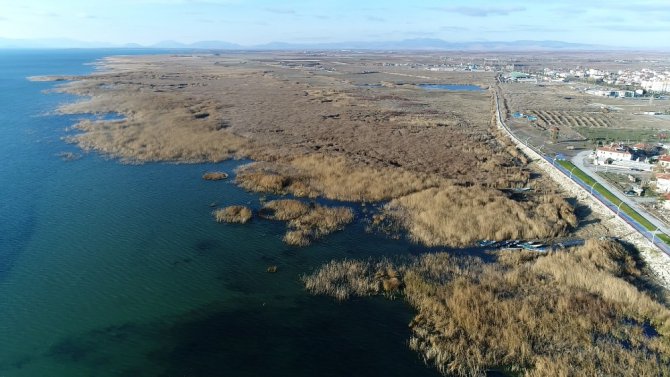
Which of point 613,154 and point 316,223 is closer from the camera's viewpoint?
point 316,223

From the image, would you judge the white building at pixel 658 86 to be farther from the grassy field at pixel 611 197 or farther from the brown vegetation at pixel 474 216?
the brown vegetation at pixel 474 216

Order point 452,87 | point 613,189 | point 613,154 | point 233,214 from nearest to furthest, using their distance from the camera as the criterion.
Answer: point 233,214
point 613,189
point 613,154
point 452,87

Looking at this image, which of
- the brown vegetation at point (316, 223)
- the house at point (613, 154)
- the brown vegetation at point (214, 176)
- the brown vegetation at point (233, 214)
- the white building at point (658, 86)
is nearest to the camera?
the brown vegetation at point (316, 223)

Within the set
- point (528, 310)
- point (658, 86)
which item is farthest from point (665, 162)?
point (658, 86)

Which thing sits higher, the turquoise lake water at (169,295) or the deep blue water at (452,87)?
the deep blue water at (452,87)

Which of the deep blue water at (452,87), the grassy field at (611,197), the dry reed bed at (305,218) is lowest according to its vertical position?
the dry reed bed at (305,218)

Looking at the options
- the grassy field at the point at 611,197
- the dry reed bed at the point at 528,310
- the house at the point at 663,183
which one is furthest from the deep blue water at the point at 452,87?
the dry reed bed at the point at 528,310

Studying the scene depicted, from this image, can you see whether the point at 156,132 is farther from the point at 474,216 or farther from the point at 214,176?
the point at 474,216

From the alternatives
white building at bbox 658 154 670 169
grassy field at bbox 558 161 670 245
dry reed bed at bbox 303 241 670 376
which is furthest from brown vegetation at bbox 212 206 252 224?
white building at bbox 658 154 670 169
